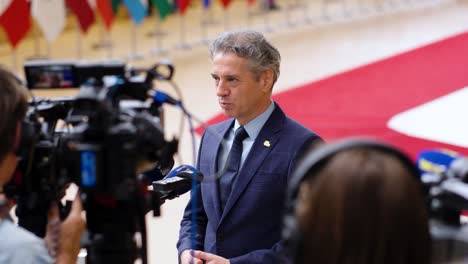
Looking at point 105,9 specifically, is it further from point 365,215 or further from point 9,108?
point 365,215

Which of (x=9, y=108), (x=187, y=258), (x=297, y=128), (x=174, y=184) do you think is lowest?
(x=187, y=258)

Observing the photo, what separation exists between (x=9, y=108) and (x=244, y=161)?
1.23 meters

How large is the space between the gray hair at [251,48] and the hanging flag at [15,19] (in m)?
5.33

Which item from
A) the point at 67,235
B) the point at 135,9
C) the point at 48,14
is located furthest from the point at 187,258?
the point at 135,9

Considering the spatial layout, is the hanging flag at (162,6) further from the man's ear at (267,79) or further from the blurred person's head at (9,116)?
the blurred person's head at (9,116)

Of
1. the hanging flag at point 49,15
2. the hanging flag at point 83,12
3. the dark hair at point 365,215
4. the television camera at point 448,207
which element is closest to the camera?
A: the dark hair at point 365,215

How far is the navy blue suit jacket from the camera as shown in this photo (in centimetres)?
302

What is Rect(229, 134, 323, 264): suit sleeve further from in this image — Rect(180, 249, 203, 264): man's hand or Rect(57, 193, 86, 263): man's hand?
Rect(57, 193, 86, 263): man's hand

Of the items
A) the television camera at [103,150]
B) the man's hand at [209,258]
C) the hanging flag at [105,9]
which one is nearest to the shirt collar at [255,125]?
the man's hand at [209,258]

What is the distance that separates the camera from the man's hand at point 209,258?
3006 mm

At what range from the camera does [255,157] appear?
3.08 m

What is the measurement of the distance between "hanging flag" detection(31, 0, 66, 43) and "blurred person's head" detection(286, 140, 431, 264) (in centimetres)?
718

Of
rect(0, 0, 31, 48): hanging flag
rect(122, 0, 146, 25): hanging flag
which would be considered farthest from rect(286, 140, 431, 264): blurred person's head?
rect(122, 0, 146, 25): hanging flag

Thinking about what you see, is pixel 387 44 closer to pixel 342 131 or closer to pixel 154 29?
pixel 154 29
